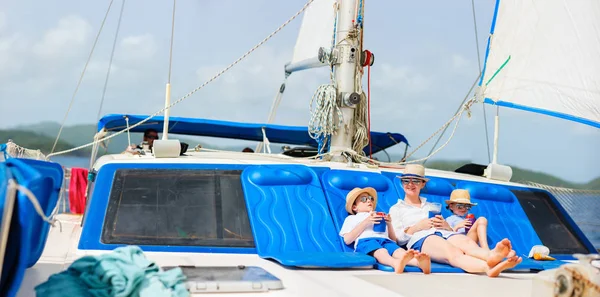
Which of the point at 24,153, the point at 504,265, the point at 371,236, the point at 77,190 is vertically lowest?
the point at 504,265

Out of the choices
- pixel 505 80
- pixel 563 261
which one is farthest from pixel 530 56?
pixel 563 261

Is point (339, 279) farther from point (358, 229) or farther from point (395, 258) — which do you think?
point (358, 229)

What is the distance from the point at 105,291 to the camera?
281cm

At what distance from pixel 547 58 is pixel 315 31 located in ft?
9.87

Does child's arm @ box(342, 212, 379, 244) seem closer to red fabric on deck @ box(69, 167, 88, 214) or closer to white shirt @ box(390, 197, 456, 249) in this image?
white shirt @ box(390, 197, 456, 249)

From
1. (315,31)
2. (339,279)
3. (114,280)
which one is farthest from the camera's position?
(315,31)

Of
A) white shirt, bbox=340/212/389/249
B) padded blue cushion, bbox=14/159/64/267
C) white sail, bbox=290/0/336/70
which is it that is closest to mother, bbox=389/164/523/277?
white shirt, bbox=340/212/389/249

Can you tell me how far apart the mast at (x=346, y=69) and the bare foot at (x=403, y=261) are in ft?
7.75

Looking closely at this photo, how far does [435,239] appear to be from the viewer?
182 inches

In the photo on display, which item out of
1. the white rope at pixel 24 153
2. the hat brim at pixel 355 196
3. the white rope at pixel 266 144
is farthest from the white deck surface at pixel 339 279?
the white rope at pixel 266 144

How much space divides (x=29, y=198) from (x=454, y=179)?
13.6 ft

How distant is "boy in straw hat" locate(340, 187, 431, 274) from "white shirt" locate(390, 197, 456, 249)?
103mm

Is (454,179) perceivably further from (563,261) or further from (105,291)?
(105,291)

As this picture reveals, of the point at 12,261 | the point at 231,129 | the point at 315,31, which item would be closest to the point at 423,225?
the point at 12,261
